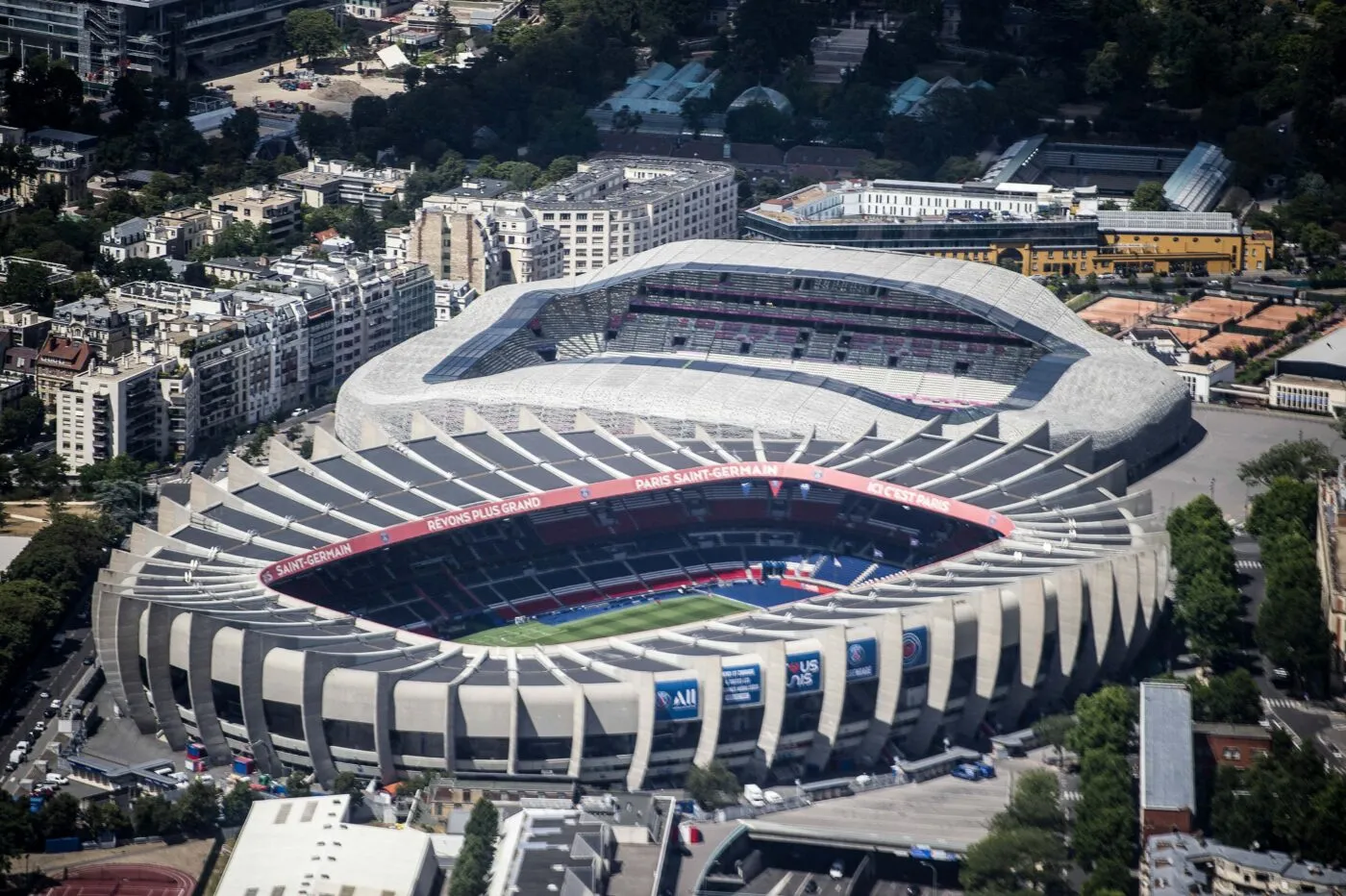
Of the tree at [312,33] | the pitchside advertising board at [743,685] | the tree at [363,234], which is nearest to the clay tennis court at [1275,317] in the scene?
the tree at [363,234]

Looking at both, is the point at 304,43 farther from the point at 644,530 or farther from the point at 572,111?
the point at 644,530

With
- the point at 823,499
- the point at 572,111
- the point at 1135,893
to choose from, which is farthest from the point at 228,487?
the point at 572,111

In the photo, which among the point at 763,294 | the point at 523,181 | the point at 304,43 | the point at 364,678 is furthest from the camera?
the point at 304,43

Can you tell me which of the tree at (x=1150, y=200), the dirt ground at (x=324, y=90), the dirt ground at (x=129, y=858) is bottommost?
the dirt ground at (x=129, y=858)

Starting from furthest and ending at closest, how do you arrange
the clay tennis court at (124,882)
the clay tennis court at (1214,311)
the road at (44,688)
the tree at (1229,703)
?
Answer: the clay tennis court at (1214,311) < the road at (44,688) < the tree at (1229,703) < the clay tennis court at (124,882)

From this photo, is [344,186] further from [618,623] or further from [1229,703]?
[1229,703]

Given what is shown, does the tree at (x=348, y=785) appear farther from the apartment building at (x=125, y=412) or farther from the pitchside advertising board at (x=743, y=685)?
the apartment building at (x=125, y=412)
